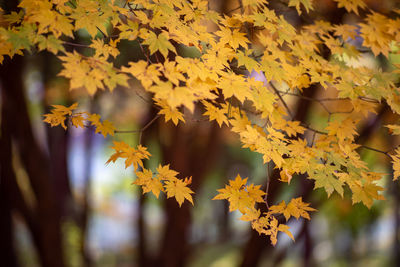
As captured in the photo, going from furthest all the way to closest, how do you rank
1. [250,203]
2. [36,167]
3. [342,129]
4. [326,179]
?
[36,167]
[342,129]
[250,203]
[326,179]

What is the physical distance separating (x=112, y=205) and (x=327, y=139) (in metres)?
17.8

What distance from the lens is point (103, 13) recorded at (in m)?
1.71

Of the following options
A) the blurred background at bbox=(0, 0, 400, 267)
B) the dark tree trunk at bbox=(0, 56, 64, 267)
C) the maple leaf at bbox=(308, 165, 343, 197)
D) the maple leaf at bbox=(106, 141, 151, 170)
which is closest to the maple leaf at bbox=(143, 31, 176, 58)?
the blurred background at bbox=(0, 0, 400, 267)

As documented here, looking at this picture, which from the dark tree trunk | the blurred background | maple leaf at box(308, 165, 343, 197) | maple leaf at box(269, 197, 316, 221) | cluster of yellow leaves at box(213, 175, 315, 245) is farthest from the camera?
the blurred background

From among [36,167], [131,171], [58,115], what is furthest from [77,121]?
[131,171]

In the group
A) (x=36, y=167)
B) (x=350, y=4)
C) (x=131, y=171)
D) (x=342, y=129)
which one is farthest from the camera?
(x=131, y=171)

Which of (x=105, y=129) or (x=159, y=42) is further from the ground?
(x=159, y=42)

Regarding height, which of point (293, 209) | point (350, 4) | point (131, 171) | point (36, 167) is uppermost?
point (350, 4)

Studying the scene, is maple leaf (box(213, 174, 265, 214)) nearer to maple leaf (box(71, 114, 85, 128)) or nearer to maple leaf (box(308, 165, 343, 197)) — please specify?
maple leaf (box(308, 165, 343, 197))

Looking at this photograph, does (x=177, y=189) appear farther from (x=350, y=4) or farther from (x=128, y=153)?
(x=350, y=4)

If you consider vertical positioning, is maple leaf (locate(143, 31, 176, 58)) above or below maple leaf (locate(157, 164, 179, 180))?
above

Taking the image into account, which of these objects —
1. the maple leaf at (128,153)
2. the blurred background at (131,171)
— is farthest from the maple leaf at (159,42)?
the maple leaf at (128,153)

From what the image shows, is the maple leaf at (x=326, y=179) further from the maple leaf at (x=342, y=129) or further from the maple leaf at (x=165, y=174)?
the maple leaf at (x=165, y=174)

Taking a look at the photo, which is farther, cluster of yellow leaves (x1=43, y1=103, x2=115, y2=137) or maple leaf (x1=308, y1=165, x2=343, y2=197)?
cluster of yellow leaves (x1=43, y1=103, x2=115, y2=137)
